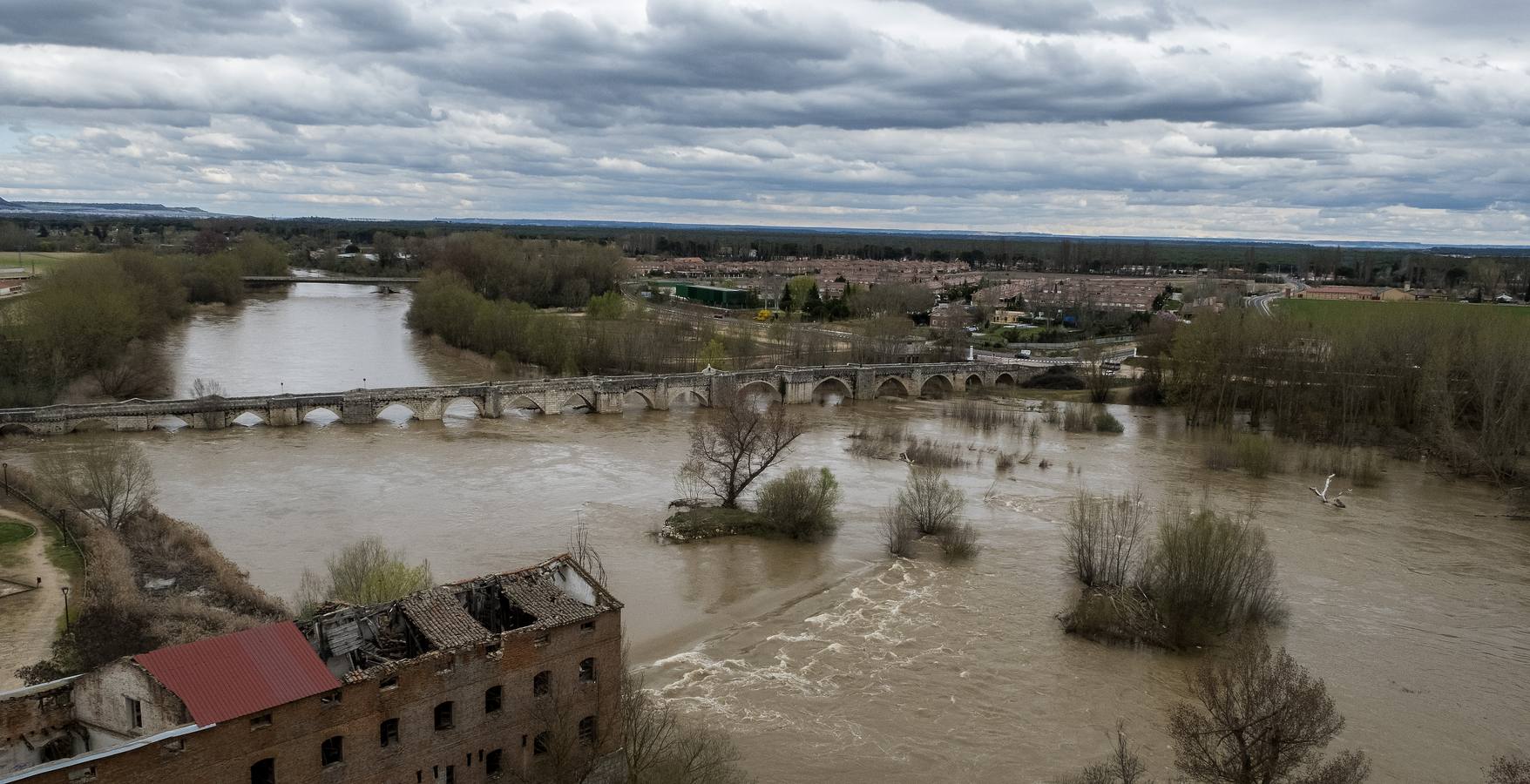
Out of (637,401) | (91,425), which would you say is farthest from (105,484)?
(637,401)

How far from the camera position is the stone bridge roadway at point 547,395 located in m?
44.2

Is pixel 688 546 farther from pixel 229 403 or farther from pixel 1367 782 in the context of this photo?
pixel 229 403

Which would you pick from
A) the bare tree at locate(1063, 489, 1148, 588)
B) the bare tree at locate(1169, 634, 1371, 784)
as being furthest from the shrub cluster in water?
the bare tree at locate(1169, 634, 1371, 784)

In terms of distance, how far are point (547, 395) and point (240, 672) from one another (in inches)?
1589

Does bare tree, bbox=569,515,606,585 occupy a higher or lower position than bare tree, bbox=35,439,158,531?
lower

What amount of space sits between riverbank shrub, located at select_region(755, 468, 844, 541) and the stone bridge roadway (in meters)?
22.6

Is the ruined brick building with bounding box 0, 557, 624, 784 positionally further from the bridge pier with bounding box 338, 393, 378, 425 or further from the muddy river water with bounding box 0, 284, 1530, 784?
the bridge pier with bounding box 338, 393, 378, 425

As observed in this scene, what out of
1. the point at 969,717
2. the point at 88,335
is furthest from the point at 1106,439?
the point at 88,335

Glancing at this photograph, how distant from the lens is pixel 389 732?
47.4ft

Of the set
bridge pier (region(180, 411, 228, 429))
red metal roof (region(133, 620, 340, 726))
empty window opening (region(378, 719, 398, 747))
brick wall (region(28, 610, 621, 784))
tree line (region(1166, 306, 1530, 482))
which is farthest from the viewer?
tree line (region(1166, 306, 1530, 482))

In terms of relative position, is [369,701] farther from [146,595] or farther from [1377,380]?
[1377,380]

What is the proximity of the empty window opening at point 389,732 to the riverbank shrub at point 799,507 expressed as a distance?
18.8 m

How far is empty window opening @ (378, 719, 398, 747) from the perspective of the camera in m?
14.4

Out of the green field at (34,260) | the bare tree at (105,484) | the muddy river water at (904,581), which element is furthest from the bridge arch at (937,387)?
the green field at (34,260)
